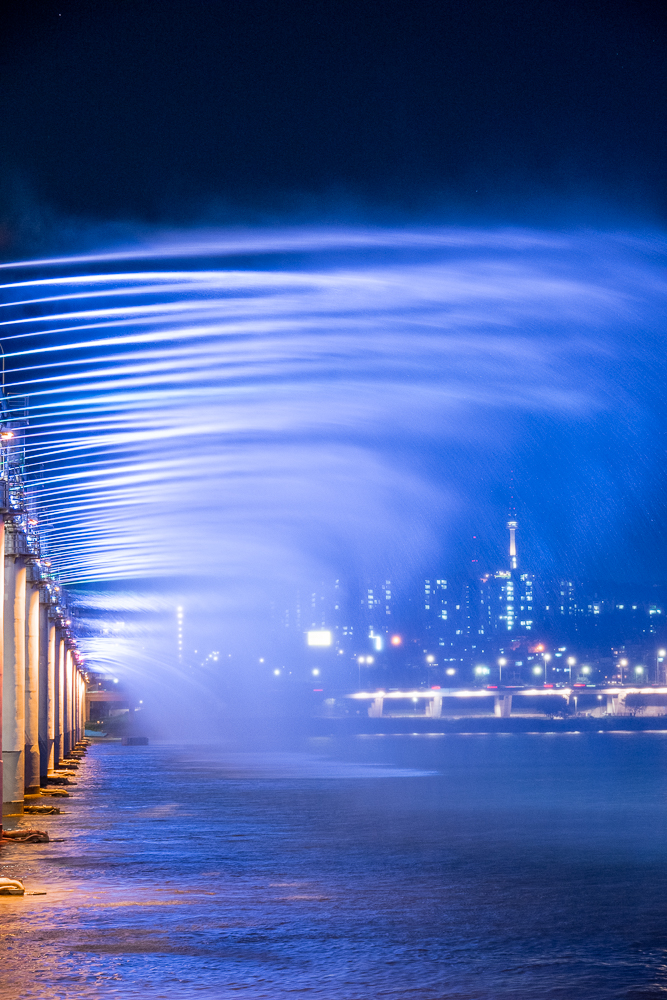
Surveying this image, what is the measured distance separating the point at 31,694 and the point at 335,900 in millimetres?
33288

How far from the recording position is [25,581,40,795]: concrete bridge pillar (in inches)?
2213

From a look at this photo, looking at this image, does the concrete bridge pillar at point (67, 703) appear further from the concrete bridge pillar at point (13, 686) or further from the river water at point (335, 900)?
the concrete bridge pillar at point (13, 686)

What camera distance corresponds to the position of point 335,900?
27.0 m

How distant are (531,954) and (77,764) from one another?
70.9 m

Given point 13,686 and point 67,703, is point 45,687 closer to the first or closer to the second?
point 13,686

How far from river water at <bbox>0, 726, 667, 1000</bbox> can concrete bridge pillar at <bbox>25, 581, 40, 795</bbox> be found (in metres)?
3.01

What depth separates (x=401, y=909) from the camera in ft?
85.3

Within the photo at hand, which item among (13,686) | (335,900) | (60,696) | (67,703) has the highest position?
(13,686)

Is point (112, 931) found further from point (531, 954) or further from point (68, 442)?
point (68, 442)

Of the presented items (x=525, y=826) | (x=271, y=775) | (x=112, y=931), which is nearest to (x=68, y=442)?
(x=525, y=826)

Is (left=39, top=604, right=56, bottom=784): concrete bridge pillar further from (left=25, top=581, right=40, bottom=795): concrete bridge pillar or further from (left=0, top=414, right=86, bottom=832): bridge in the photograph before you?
(left=25, top=581, right=40, bottom=795): concrete bridge pillar

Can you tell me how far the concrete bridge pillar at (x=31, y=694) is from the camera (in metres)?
56.2

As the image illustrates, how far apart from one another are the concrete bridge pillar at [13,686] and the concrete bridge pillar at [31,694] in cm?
448

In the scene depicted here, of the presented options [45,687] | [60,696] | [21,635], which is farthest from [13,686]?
[60,696]
